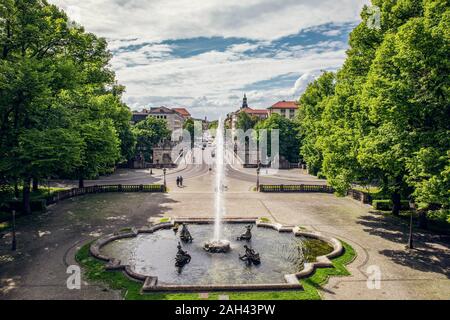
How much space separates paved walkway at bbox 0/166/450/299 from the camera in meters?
15.8

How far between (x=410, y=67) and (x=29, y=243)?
2610cm

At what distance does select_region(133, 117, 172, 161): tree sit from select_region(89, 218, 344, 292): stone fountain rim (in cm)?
4469

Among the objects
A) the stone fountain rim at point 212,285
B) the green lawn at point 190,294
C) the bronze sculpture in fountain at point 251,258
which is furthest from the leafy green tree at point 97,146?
the bronze sculpture in fountain at point 251,258

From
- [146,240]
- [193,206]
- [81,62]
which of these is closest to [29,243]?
[146,240]

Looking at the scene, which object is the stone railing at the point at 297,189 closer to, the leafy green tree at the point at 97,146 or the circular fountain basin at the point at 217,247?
the leafy green tree at the point at 97,146

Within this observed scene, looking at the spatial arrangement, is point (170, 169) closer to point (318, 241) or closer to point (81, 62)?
point (81, 62)

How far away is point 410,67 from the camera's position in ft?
65.0

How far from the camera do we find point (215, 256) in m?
20.3

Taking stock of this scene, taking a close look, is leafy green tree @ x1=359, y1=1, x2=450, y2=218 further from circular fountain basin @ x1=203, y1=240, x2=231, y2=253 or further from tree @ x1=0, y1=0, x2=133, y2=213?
tree @ x1=0, y1=0, x2=133, y2=213

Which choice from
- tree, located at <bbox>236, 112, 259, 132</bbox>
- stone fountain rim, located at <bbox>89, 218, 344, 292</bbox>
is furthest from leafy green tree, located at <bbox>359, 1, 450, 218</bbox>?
tree, located at <bbox>236, 112, 259, 132</bbox>

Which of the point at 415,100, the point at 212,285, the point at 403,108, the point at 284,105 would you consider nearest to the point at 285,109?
the point at 284,105

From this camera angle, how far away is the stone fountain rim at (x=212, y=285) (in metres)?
15.5

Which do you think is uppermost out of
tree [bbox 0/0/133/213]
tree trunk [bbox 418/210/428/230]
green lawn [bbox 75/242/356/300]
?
tree [bbox 0/0/133/213]

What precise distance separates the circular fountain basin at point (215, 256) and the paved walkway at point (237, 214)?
249cm
